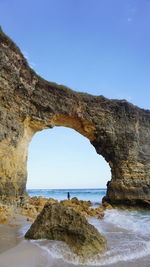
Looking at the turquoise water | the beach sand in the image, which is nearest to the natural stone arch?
the beach sand

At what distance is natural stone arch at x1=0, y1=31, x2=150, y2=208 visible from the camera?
973cm

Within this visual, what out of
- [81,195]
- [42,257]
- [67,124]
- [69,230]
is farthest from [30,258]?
[81,195]

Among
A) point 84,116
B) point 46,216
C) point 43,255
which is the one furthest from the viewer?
point 84,116

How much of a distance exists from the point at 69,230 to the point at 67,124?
12.0 metres

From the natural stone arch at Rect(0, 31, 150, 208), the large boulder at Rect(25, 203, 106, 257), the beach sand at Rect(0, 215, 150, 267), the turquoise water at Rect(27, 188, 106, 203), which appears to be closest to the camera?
the beach sand at Rect(0, 215, 150, 267)

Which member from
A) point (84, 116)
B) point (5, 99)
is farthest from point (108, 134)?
point (5, 99)

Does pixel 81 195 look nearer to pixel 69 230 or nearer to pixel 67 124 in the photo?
pixel 67 124

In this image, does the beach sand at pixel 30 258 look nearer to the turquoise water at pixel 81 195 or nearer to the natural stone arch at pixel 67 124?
the natural stone arch at pixel 67 124

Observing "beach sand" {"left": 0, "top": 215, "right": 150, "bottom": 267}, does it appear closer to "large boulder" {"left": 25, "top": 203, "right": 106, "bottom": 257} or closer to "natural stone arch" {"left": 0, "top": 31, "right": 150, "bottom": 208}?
"large boulder" {"left": 25, "top": 203, "right": 106, "bottom": 257}

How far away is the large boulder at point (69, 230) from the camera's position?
3724 millimetres

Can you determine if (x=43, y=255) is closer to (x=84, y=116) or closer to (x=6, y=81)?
(x=6, y=81)

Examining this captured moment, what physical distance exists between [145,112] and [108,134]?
4.50m

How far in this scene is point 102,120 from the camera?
1585cm

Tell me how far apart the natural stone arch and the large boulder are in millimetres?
4523
